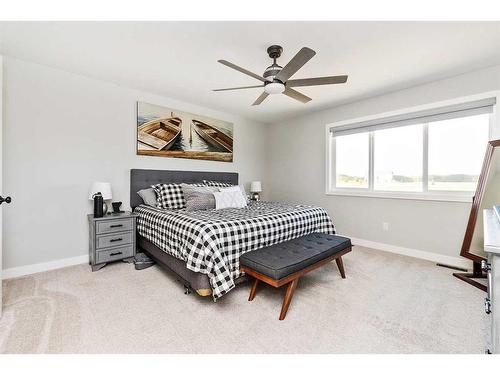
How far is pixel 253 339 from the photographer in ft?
4.70

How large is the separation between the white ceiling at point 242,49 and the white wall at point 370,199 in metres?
0.23

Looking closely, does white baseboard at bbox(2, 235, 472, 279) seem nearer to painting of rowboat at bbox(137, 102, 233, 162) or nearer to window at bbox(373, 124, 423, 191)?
window at bbox(373, 124, 423, 191)

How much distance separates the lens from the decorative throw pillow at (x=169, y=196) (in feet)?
9.96

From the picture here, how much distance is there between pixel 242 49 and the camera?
6.95 ft

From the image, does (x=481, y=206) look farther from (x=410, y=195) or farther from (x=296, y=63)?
(x=296, y=63)

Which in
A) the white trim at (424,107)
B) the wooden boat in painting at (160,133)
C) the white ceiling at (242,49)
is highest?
the white ceiling at (242,49)

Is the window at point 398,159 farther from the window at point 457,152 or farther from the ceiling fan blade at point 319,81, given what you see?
the ceiling fan blade at point 319,81

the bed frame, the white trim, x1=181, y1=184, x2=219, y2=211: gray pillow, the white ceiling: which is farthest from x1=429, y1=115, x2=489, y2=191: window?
the bed frame

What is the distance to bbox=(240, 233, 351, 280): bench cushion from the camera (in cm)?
169

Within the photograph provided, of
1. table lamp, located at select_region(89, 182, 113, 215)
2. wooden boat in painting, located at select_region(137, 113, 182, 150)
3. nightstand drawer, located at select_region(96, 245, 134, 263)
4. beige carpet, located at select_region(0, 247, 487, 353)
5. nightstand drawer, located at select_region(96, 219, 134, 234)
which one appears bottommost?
beige carpet, located at select_region(0, 247, 487, 353)

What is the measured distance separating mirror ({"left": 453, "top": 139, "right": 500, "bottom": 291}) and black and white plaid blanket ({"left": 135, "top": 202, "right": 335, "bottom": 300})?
163cm

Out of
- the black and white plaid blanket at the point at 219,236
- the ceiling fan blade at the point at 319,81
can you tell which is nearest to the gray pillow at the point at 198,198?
the black and white plaid blanket at the point at 219,236

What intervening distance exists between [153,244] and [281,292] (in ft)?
4.93

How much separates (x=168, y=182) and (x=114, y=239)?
3.75 feet
